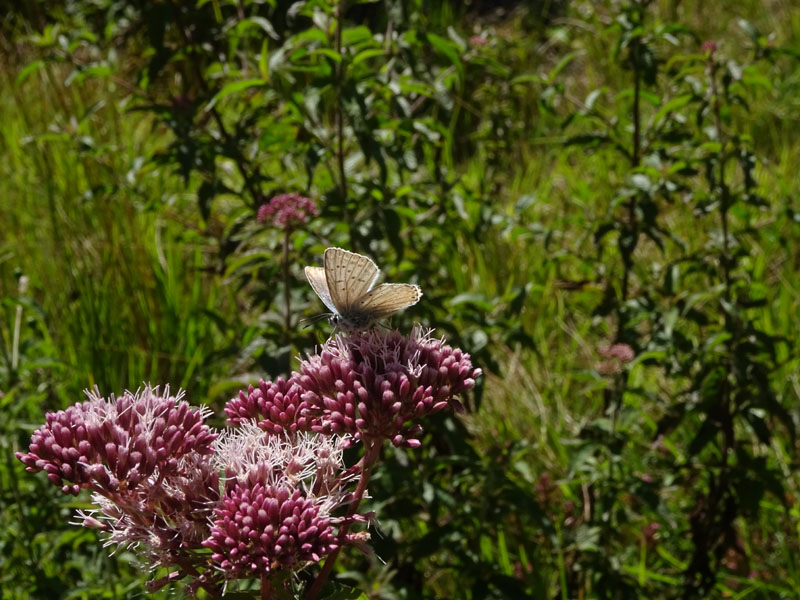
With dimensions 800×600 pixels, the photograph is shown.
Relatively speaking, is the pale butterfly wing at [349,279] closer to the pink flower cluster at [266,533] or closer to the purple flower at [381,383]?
the purple flower at [381,383]

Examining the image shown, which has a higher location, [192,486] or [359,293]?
[359,293]

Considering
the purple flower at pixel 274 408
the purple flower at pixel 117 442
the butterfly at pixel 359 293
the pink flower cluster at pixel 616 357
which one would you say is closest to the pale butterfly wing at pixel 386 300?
the butterfly at pixel 359 293

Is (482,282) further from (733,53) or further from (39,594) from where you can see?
(733,53)

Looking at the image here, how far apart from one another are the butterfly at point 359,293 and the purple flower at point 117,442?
349mm

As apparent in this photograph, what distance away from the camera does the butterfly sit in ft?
5.63

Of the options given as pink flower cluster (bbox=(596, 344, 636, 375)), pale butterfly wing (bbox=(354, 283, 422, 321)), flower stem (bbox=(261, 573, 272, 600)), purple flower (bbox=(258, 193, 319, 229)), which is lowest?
pink flower cluster (bbox=(596, 344, 636, 375))

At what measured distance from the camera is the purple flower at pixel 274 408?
1.63 m

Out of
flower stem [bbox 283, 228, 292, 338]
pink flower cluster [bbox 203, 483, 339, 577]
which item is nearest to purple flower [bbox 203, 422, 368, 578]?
pink flower cluster [bbox 203, 483, 339, 577]

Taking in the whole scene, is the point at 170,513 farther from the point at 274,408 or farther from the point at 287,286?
the point at 287,286

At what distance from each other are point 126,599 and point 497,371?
4.17 feet

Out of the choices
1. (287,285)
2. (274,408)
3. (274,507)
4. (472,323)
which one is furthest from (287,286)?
(274,507)

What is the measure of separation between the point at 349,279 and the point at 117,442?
20.2 inches

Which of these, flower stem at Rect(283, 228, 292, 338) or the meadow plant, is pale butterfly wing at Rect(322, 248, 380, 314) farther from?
flower stem at Rect(283, 228, 292, 338)

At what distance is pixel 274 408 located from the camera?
5.33 ft
